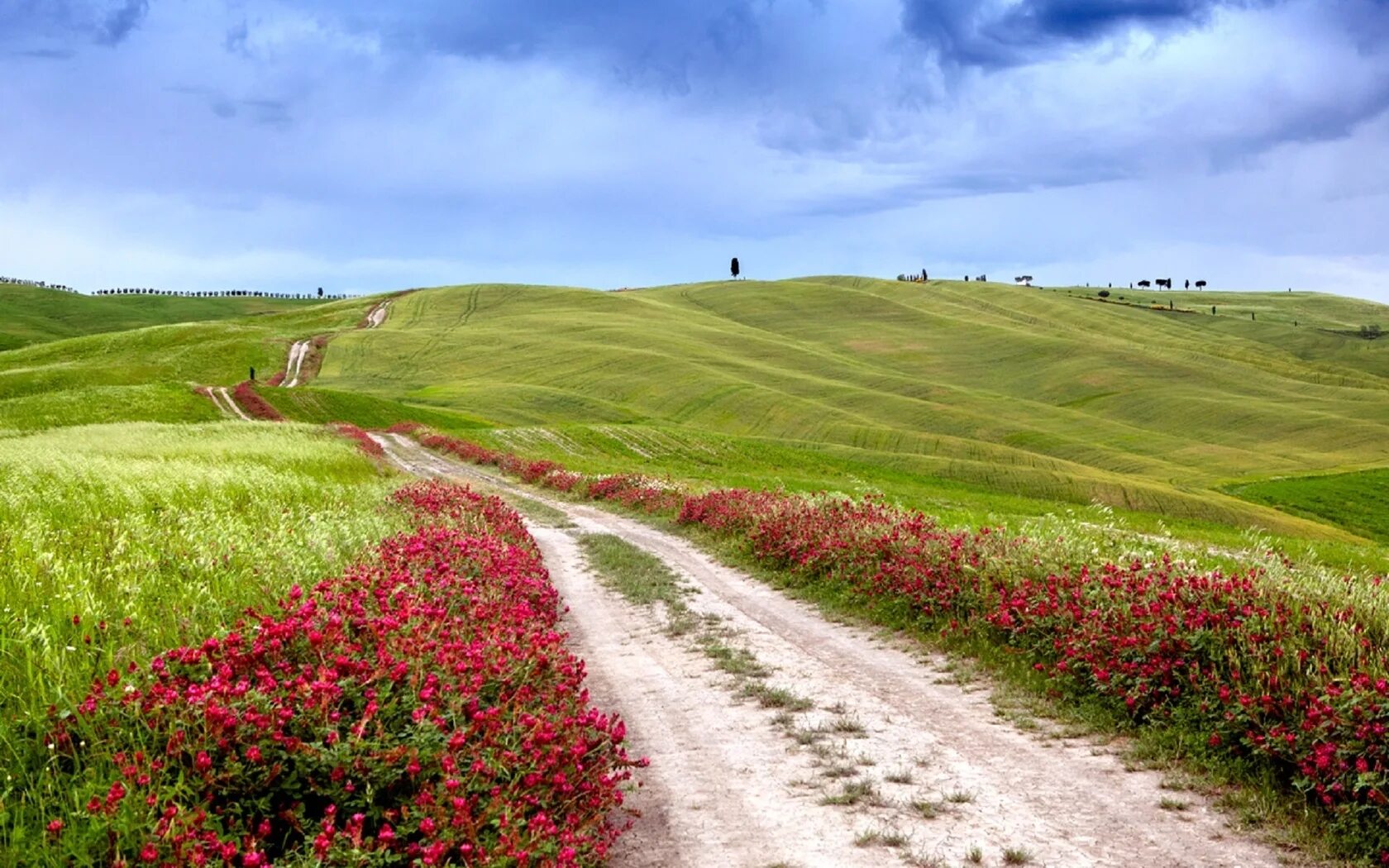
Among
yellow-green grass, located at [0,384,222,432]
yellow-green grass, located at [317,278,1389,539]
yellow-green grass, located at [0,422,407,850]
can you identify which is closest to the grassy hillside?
yellow-green grass, located at [0,384,222,432]

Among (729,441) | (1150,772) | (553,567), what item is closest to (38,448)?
(553,567)

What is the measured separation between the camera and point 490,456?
53.6 metres

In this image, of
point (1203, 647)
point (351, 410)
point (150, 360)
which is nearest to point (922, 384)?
point (351, 410)

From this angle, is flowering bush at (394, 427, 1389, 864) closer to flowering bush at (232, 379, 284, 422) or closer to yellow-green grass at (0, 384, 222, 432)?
yellow-green grass at (0, 384, 222, 432)

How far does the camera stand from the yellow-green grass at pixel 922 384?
79.7 metres

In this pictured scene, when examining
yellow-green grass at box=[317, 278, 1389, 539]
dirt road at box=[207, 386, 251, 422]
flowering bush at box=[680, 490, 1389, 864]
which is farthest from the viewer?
yellow-green grass at box=[317, 278, 1389, 539]

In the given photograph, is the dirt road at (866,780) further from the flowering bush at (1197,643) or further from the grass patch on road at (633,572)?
the grass patch on road at (633,572)

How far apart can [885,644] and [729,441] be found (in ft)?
183

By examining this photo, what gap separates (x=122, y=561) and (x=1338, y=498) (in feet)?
248

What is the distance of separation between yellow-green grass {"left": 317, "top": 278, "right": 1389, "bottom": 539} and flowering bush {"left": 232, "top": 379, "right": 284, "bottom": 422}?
1681 cm

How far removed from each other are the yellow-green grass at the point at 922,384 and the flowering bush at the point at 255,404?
16.8m

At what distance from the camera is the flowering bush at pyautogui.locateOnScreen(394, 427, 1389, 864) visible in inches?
324

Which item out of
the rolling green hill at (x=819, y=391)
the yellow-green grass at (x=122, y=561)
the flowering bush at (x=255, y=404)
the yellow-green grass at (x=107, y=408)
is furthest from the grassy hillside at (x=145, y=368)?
the yellow-green grass at (x=122, y=561)

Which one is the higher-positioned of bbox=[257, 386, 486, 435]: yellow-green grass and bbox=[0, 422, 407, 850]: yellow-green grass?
bbox=[0, 422, 407, 850]: yellow-green grass
